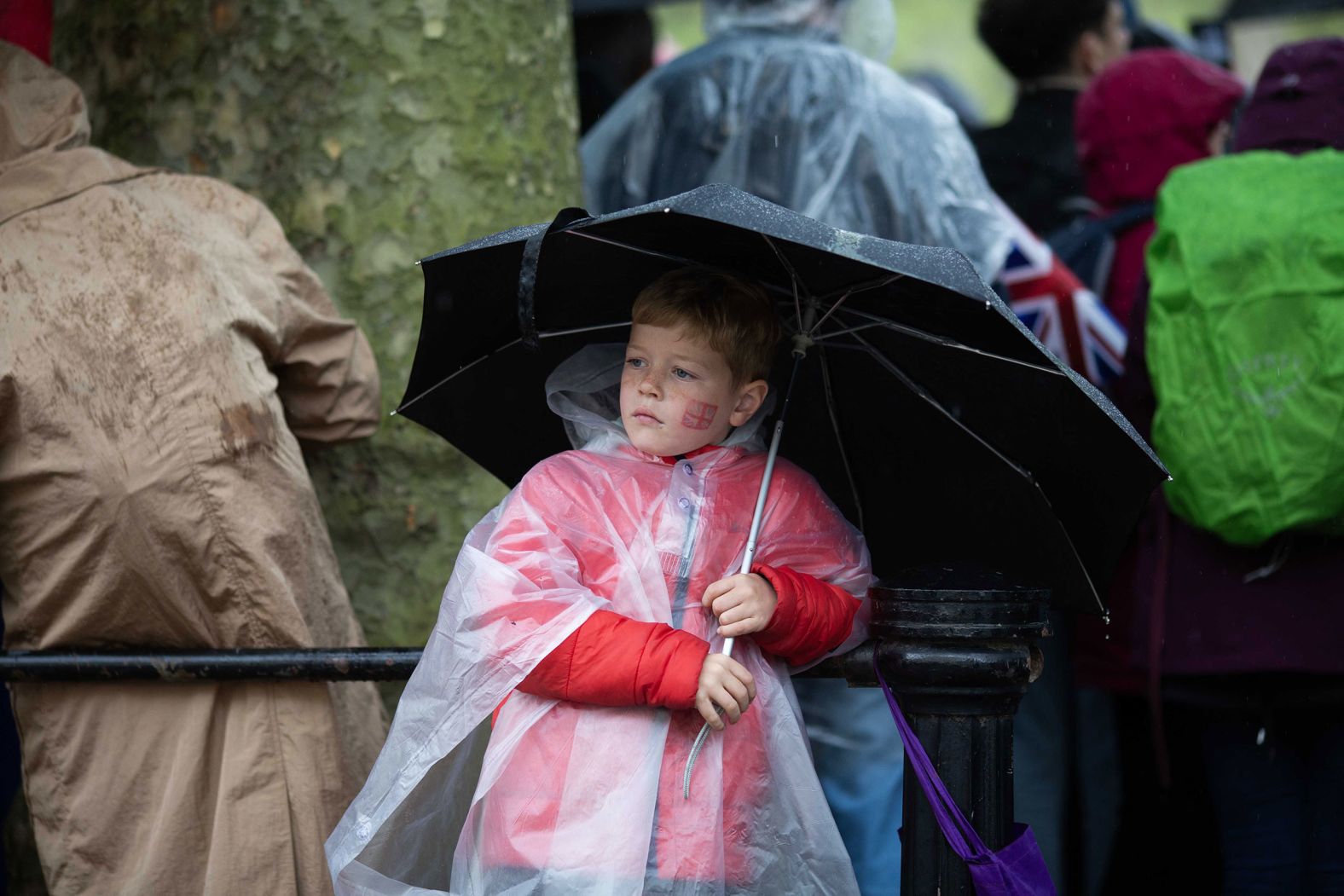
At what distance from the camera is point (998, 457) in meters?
2.38

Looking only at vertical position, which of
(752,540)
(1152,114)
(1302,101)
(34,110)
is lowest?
(752,540)

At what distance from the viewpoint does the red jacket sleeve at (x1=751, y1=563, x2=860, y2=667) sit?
2.19m

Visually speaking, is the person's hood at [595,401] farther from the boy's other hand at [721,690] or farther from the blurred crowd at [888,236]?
the blurred crowd at [888,236]

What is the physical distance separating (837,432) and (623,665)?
2.18 ft

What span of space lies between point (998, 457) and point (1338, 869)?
5.19 feet

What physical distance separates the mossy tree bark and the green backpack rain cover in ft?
4.91

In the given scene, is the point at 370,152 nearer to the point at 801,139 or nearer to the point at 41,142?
the point at 41,142

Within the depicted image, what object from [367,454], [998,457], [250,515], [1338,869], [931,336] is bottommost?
[1338,869]

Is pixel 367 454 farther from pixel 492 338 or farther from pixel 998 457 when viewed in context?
pixel 998 457

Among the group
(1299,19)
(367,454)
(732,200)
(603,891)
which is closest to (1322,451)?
(732,200)

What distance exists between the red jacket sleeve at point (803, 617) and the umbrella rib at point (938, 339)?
0.40m

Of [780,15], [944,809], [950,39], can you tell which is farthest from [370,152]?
[950,39]

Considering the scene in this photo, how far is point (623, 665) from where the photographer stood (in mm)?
2061

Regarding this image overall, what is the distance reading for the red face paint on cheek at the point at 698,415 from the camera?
2262mm
